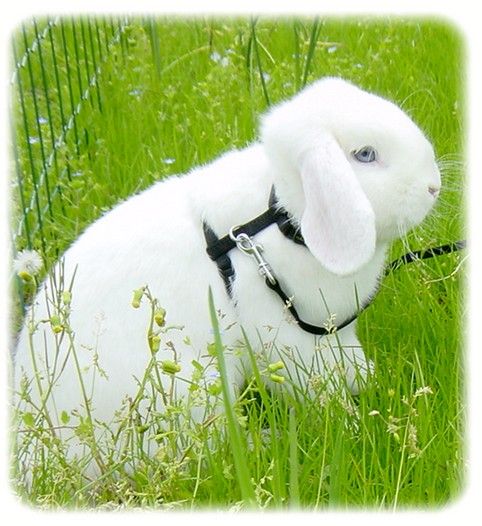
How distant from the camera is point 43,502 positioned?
8.53 feet

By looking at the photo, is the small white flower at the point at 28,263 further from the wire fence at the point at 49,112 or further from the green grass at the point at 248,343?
the green grass at the point at 248,343

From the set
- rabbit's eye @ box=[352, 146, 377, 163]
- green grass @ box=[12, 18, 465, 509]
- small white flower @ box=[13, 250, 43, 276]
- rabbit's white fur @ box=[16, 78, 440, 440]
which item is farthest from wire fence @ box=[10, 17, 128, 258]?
rabbit's eye @ box=[352, 146, 377, 163]

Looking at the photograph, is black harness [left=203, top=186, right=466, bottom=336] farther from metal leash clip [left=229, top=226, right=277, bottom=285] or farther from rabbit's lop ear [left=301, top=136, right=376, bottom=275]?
rabbit's lop ear [left=301, top=136, right=376, bottom=275]

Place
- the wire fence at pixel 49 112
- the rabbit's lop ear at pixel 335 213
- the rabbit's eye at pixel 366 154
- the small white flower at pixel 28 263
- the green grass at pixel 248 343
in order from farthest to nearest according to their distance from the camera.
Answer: the wire fence at pixel 49 112 < the small white flower at pixel 28 263 < the rabbit's eye at pixel 366 154 < the rabbit's lop ear at pixel 335 213 < the green grass at pixel 248 343

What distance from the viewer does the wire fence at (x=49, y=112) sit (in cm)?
417

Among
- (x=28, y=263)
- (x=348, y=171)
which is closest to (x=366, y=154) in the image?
(x=348, y=171)

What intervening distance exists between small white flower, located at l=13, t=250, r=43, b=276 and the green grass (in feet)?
1.31

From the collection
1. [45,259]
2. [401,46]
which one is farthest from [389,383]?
[401,46]

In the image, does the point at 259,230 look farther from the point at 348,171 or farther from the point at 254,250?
the point at 348,171

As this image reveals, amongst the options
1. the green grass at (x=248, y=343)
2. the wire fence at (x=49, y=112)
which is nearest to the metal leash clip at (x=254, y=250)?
the green grass at (x=248, y=343)

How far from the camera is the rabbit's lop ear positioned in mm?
2988

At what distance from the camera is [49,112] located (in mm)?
4441

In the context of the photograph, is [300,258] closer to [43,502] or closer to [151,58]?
[43,502]

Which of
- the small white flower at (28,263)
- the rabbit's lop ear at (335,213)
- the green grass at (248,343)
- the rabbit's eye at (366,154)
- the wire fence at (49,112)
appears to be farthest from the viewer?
the wire fence at (49,112)
